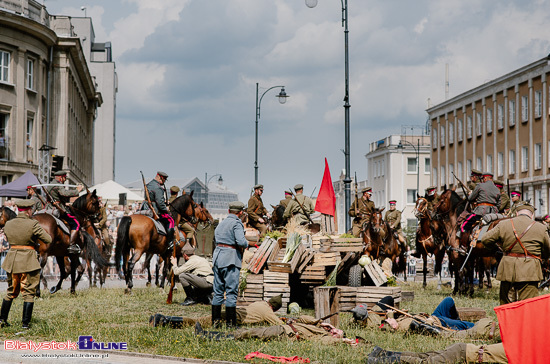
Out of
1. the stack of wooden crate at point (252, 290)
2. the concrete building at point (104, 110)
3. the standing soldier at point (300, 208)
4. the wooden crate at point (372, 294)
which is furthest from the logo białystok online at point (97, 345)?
the concrete building at point (104, 110)

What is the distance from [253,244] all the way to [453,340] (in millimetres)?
11414

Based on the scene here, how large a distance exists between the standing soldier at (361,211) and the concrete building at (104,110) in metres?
72.3

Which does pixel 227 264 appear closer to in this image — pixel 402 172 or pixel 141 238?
pixel 141 238

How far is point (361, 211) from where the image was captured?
24.1 metres

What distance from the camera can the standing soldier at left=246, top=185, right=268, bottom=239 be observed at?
26172 mm

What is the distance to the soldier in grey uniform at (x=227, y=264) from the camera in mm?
12469

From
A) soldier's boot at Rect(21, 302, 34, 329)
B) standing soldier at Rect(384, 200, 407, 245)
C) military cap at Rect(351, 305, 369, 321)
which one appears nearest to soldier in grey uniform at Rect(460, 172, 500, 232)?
military cap at Rect(351, 305, 369, 321)

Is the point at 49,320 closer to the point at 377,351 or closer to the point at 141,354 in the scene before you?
the point at 141,354

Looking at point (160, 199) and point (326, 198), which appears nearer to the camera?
point (326, 198)

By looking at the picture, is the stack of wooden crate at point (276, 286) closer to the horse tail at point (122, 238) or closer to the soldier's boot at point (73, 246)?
the horse tail at point (122, 238)

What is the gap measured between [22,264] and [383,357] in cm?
592

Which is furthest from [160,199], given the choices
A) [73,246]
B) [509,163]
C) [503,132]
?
[503,132]

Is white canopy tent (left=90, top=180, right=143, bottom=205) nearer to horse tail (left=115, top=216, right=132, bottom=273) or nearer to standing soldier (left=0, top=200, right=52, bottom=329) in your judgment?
horse tail (left=115, top=216, right=132, bottom=273)

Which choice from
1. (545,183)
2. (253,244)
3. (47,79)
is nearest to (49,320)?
(253,244)
